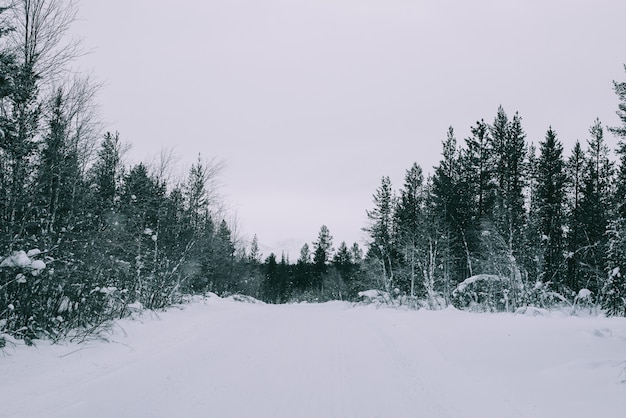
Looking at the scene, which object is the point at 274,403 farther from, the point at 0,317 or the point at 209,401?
the point at 0,317

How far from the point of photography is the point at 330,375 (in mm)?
5832

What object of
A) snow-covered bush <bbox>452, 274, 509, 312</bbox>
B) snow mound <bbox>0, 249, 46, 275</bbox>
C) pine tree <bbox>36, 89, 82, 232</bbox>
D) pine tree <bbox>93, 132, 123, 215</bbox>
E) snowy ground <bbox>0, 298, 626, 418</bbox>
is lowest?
snowy ground <bbox>0, 298, 626, 418</bbox>

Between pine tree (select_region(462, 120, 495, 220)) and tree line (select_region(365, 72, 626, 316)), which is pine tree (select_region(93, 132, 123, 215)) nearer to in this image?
tree line (select_region(365, 72, 626, 316))

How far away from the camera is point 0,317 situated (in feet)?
19.6

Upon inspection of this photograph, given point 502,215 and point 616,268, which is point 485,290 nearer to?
point 502,215

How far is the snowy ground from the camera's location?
4.31 metres

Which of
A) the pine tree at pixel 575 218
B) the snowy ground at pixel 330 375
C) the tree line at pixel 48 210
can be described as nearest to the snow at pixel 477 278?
the snowy ground at pixel 330 375

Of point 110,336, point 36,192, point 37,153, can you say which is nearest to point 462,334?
point 110,336

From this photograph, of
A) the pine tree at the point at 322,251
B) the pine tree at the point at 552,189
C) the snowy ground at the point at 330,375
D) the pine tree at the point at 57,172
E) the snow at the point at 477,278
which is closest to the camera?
the snowy ground at the point at 330,375

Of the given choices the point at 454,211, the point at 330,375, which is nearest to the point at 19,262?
the point at 330,375

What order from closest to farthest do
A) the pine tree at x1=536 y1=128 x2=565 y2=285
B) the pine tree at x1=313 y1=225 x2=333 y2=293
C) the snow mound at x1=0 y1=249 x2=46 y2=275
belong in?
the snow mound at x1=0 y1=249 x2=46 y2=275, the pine tree at x1=536 y1=128 x2=565 y2=285, the pine tree at x1=313 y1=225 x2=333 y2=293

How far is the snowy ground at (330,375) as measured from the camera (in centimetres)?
431

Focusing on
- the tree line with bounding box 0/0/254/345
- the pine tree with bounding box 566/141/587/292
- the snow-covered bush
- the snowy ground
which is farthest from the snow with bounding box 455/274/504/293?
the tree line with bounding box 0/0/254/345

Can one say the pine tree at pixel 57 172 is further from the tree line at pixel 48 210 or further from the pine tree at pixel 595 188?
the pine tree at pixel 595 188
